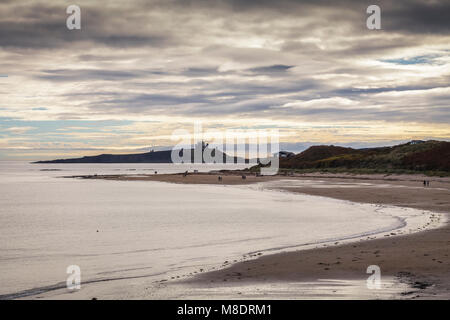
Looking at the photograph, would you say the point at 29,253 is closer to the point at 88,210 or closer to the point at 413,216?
the point at 88,210

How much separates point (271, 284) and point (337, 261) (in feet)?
11.3

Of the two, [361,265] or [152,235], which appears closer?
[361,265]

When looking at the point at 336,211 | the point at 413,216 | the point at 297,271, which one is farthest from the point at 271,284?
the point at 336,211

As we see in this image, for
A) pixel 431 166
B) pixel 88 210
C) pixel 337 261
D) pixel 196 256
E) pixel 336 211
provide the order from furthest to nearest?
pixel 431 166
pixel 88 210
pixel 336 211
pixel 196 256
pixel 337 261

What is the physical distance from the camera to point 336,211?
30.8 metres

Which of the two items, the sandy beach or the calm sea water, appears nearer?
the sandy beach

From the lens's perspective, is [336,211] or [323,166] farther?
[323,166]

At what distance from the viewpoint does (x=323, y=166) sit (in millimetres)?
113250

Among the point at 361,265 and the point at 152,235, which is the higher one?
the point at 361,265

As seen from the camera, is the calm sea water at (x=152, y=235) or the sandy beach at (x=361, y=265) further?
the calm sea water at (x=152, y=235)

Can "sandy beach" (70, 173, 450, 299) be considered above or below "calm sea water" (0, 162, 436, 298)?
above

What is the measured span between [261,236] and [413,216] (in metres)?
10.9

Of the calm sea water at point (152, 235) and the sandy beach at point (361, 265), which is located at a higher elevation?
the sandy beach at point (361, 265)
